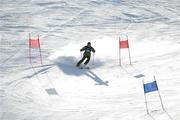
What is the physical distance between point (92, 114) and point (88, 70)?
Result: 4631mm

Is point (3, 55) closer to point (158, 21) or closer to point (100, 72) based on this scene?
point (100, 72)

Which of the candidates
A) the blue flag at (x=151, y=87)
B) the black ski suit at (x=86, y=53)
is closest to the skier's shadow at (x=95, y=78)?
the black ski suit at (x=86, y=53)

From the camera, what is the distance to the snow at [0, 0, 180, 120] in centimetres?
1548

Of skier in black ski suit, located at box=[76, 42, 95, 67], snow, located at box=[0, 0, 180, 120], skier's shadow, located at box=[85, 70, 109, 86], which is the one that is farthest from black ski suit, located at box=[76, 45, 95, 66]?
skier's shadow, located at box=[85, 70, 109, 86]

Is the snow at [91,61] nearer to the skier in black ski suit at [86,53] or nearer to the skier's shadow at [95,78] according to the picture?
the skier's shadow at [95,78]

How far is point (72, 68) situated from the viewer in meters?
19.5

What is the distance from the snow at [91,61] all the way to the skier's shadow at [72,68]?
0.14 ft

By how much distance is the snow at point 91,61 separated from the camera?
50.8 feet

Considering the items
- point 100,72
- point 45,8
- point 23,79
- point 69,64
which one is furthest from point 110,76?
point 45,8

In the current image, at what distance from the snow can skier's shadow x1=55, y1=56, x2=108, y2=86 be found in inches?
1.7

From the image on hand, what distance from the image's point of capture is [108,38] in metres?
23.8

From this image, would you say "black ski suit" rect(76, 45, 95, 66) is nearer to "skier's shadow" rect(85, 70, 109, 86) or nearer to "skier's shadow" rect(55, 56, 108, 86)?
"skier's shadow" rect(55, 56, 108, 86)

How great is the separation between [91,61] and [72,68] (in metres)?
1.27

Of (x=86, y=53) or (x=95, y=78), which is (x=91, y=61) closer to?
(x=86, y=53)
